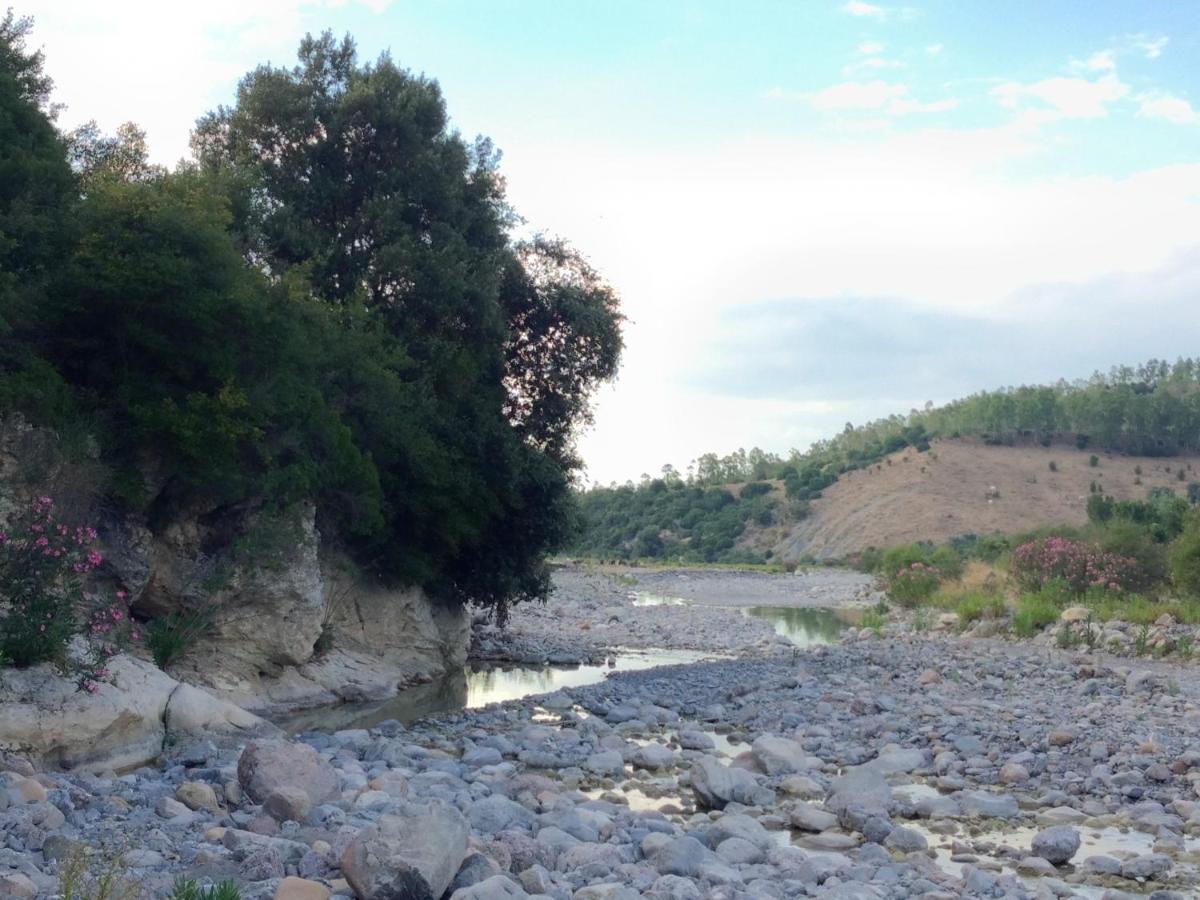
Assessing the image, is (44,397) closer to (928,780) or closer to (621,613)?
(928,780)

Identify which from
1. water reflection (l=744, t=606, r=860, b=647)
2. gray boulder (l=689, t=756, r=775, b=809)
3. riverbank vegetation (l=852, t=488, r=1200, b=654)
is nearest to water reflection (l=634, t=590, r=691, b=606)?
water reflection (l=744, t=606, r=860, b=647)

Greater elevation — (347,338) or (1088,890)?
(347,338)

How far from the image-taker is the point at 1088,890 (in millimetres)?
8242

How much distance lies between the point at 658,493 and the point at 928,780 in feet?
317

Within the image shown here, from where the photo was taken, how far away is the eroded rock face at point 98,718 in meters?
9.70

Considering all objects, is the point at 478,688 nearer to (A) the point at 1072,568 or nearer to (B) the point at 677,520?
(A) the point at 1072,568

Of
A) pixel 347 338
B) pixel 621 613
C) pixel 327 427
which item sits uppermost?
pixel 347 338

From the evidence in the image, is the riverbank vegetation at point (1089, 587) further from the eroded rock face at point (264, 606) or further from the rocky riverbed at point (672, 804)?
the eroded rock face at point (264, 606)

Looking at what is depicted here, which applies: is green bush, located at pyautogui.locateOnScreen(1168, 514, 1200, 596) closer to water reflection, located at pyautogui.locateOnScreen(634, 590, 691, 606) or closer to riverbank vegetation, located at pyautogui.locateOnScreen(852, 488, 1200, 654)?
riverbank vegetation, located at pyautogui.locateOnScreen(852, 488, 1200, 654)

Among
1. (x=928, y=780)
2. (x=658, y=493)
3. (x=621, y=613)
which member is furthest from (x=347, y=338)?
(x=658, y=493)

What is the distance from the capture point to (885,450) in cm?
10606

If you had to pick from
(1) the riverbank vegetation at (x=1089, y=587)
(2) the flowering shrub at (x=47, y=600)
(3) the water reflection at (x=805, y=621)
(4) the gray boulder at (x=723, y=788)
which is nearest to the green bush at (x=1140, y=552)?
(1) the riverbank vegetation at (x=1089, y=587)

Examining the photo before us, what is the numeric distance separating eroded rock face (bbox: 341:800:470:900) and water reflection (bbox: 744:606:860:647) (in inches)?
874

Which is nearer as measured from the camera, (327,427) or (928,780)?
(928,780)
